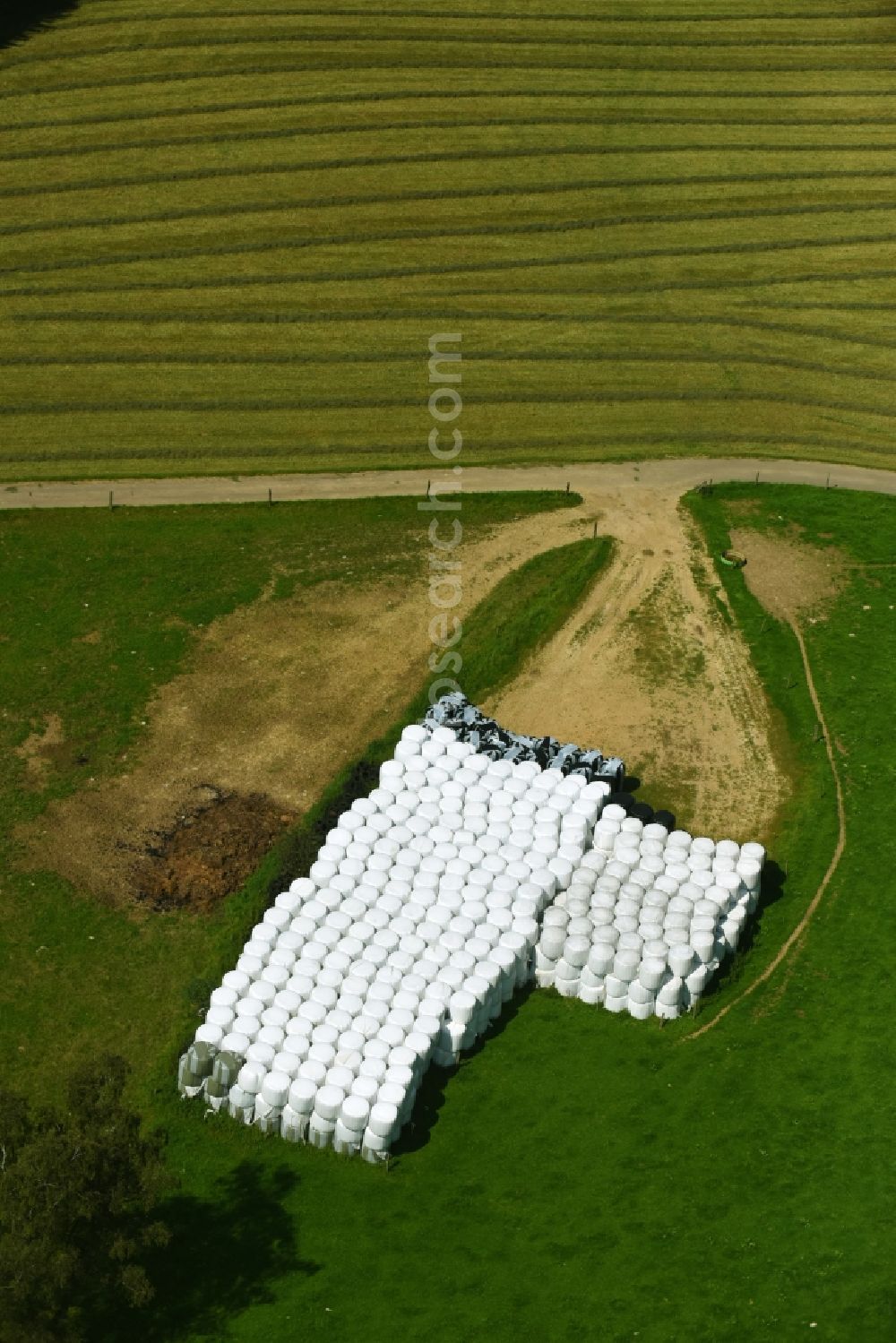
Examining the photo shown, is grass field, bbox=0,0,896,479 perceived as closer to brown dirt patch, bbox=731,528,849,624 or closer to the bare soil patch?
brown dirt patch, bbox=731,528,849,624

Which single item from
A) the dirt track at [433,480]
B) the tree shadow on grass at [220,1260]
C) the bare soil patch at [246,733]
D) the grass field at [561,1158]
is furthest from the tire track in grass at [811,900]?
the dirt track at [433,480]

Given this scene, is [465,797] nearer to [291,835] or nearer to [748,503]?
[291,835]

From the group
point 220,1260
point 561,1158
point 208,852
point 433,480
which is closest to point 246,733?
point 208,852

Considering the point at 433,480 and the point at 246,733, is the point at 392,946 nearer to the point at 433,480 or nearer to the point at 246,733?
the point at 246,733

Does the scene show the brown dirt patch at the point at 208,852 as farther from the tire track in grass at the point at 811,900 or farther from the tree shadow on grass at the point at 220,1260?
the tire track in grass at the point at 811,900

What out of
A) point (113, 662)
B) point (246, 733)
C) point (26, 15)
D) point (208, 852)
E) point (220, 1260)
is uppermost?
point (26, 15)

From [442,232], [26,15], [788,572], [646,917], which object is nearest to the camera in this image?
[646,917]

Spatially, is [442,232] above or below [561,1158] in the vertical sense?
above
